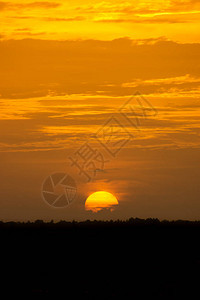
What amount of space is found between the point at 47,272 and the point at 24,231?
19.6m

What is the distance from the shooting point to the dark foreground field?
955 inches

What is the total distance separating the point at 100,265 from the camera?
1195 inches

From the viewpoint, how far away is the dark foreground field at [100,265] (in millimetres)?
24266

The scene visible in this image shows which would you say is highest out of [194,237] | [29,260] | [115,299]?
[194,237]

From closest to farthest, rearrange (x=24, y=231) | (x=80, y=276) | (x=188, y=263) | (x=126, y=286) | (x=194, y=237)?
(x=126, y=286), (x=80, y=276), (x=188, y=263), (x=194, y=237), (x=24, y=231)

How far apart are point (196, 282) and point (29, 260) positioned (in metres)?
9.04

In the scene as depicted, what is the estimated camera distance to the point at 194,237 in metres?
44.2

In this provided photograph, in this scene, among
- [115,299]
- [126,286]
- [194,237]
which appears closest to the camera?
[115,299]

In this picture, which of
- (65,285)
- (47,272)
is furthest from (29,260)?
(65,285)

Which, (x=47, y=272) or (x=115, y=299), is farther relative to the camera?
(x=47, y=272)

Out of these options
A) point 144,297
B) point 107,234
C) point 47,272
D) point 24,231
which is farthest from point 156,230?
point 144,297

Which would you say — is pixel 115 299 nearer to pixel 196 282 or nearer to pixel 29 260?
pixel 196 282

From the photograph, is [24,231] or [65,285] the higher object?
[24,231]

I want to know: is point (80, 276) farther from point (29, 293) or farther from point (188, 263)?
point (188, 263)
